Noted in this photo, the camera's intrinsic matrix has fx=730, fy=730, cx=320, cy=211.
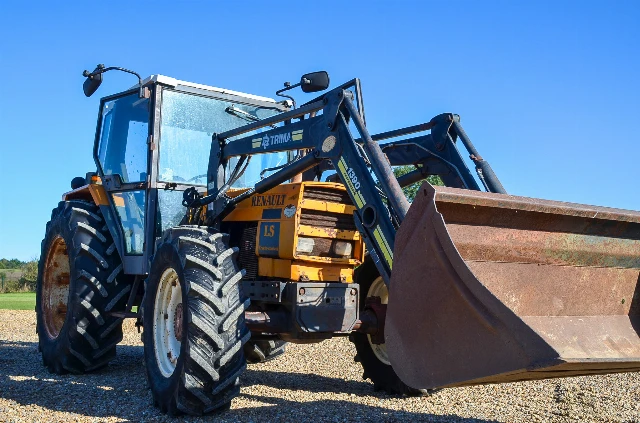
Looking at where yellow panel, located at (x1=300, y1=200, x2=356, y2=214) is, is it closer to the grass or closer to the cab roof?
the cab roof

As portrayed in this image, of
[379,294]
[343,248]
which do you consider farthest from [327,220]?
[379,294]

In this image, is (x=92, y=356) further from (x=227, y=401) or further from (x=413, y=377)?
(x=413, y=377)

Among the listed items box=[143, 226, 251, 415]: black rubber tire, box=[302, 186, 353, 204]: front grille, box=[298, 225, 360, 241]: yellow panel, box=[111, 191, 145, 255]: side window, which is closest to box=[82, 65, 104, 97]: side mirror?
box=[111, 191, 145, 255]: side window

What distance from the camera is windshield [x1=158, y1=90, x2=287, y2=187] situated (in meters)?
6.88

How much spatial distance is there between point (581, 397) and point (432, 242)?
3340 mm

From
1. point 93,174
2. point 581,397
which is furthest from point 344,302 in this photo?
point 93,174

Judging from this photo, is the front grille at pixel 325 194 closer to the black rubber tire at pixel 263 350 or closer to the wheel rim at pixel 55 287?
the black rubber tire at pixel 263 350

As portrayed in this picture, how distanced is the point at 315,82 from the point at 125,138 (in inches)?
96.9

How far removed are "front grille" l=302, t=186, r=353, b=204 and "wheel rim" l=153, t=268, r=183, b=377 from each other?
1.20m

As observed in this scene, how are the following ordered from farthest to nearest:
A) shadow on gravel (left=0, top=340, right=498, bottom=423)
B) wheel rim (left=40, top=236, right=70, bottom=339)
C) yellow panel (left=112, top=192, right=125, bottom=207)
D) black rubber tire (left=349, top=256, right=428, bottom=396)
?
wheel rim (left=40, top=236, right=70, bottom=339)
yellow panel (left=112, top=192, right=125, bottom=207)
black rubber tire (left=349, top=256, right=428, bottom=396)
shadow on gravel (left=0, top=340, right=498, bottom=423)

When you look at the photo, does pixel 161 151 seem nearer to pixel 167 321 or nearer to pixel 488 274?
pixel 167 321

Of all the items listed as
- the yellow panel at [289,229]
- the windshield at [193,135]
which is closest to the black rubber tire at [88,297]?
the windshield at [193,135]

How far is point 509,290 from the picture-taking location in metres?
4.18

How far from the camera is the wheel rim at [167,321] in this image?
5.53m
